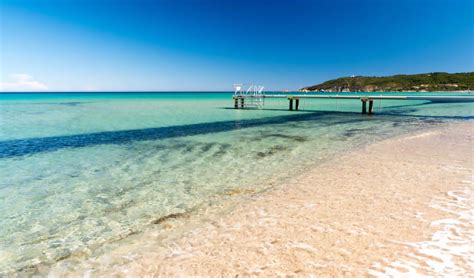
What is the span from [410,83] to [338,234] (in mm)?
162489

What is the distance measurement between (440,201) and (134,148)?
10.5 metres

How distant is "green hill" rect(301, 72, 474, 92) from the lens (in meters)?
123

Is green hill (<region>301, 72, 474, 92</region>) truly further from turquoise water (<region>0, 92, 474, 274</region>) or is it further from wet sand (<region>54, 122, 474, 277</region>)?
wet sand (<region>54, 122, 474, 277</region>)

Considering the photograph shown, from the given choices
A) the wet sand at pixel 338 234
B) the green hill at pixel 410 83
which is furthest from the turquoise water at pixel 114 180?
the green hill at pixel 410 83

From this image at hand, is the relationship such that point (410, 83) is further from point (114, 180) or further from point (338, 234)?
point (338, 234)

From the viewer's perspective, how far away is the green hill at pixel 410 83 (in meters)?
123

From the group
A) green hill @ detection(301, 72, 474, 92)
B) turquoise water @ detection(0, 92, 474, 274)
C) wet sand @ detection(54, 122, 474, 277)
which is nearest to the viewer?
wet sand @ detection(54, 122, 474, 277)

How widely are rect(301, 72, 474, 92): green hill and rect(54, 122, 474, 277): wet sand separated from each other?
135086 millimetres

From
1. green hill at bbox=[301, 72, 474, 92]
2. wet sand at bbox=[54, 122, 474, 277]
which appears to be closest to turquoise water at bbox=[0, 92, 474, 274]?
wet sand at bbox=[54, 122, 474, 277]

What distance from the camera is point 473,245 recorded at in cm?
392

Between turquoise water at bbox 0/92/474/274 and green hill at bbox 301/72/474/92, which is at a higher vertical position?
green hill at bbox 301/72/474/92

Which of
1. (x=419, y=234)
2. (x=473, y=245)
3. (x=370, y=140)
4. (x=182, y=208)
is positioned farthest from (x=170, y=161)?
(x=370, y=140)

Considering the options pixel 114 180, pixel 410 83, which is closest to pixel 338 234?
pixel 114 180

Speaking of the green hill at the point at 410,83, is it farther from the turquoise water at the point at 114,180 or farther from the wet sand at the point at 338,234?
the wet sand at the point at 338,234
